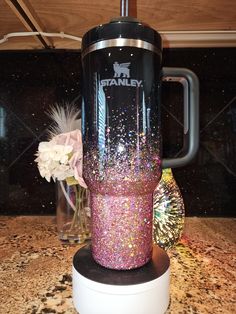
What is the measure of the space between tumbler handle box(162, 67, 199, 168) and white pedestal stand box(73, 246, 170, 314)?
169mm

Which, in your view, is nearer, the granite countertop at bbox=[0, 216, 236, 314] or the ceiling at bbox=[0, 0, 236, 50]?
the granite countertop at bbox=[0, 216, 236, 314]

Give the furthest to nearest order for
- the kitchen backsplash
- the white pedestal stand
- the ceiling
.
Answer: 1. the kitchen backsplash
2. the ceiling
3. the white pedestal stand

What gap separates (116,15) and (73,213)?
0.48 m

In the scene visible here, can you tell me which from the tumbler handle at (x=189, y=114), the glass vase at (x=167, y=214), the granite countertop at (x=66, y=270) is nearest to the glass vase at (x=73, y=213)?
the granite countertop at (x=66, y=270)

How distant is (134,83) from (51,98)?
514mm

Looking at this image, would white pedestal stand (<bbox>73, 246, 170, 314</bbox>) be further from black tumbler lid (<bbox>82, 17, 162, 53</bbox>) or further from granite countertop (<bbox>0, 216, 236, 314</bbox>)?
black tumbler lid (<bbox>82, 17, 162, 53</bbox>)

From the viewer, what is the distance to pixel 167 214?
649 millimetres

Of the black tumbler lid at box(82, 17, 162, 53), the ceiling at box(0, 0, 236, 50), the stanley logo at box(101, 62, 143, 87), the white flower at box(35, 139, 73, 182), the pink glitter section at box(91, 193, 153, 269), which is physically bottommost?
the pink glitter section at box(91, 193, 153, 269)

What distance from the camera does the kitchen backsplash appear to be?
85cm

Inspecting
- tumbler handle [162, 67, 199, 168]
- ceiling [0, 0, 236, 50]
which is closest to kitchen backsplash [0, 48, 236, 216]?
ceiling [0, 0, 236, 50]

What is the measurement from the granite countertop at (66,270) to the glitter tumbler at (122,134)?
11cm

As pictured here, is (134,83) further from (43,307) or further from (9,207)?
(9,207)

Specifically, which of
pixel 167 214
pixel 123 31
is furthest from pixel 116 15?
pixel 167 214

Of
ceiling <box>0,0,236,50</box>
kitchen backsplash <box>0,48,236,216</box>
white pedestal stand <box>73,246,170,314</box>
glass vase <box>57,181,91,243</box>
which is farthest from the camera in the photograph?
kitchen backsplash <box>0,48,236,216</box>
